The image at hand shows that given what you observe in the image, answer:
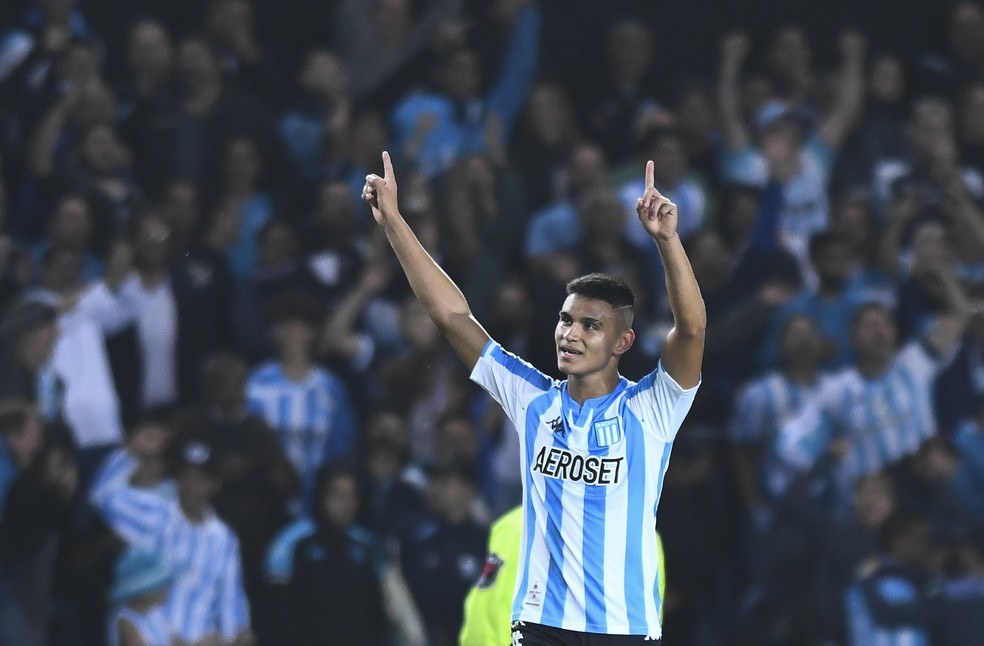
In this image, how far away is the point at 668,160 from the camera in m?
9.64

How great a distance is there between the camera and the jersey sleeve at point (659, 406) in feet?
14.9

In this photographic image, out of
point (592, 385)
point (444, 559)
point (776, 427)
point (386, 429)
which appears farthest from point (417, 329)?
point (592, 385)

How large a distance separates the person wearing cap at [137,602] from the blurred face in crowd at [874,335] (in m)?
4.17

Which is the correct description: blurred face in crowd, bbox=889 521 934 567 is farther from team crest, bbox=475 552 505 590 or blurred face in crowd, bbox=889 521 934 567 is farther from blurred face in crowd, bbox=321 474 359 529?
team crest, bbox=475 552 505 590

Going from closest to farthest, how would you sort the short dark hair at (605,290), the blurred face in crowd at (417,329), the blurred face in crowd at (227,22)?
the short dark hair at (605,290), the blurred face in crowd at (417,329), the blurred face in crowd at (227,22)

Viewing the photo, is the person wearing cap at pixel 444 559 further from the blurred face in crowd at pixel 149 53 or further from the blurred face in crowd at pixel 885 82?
the blurred face in crowd at pixel 885 82

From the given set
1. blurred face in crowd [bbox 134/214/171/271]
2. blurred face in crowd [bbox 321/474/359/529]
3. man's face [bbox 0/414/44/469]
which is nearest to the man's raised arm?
blurred face in crowd [bbox 321/474/359/529]

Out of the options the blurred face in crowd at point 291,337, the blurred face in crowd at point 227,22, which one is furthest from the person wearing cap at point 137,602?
the blurred face in crowd at point 227,22

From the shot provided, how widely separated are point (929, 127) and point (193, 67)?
4788 millimetres

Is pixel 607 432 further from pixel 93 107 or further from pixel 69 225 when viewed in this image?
pixel 93 107

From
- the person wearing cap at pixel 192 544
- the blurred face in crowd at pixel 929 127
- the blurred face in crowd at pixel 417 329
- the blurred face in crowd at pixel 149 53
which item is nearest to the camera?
the person wearing cap at pixel 192 544

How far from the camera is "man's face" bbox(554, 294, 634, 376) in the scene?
4590mm

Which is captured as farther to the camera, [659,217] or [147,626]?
[147,626]

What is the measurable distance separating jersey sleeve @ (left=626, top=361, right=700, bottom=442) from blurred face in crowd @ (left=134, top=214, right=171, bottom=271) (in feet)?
15.0
